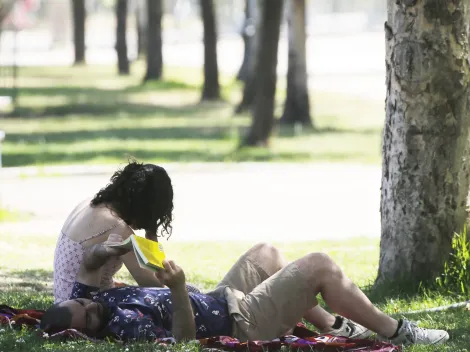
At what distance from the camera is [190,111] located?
88.6ft

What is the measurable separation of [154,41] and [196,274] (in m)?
25.2

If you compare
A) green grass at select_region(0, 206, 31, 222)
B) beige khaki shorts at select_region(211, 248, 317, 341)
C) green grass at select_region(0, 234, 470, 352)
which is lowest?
green grass at select_region(0, 206, 31, 222)

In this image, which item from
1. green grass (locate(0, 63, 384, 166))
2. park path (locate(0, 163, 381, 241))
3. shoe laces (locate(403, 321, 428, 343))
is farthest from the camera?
green grass (locate(0, 63, 384, 166))

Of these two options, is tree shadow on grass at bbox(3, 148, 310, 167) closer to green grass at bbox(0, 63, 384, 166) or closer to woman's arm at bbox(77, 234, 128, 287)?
green grass at bbox(0, 63, 384, 166)

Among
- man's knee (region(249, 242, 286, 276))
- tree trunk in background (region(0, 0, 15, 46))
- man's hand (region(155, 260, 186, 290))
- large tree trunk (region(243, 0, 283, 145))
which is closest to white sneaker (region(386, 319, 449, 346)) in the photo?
man's knee (region(249, 242, 286, 276))

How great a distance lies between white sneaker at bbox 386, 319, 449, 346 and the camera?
5.46 meters

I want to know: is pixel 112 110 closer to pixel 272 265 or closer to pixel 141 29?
pixel 141 29

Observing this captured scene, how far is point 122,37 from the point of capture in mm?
37719

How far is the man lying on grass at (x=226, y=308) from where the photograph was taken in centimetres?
519

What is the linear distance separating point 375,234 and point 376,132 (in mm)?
12245

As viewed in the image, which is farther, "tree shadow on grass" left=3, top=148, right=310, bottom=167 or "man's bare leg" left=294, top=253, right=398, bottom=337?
"tree shadow on grass" left=3, top=148, right=310, bottom=167

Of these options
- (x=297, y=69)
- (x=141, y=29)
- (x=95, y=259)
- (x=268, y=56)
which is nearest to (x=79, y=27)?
(x=141, y=29)

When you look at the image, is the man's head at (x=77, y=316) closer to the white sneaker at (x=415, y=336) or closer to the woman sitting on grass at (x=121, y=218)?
the woman sitting on grass at (x=121, y=218)

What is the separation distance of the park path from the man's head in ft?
17.8
